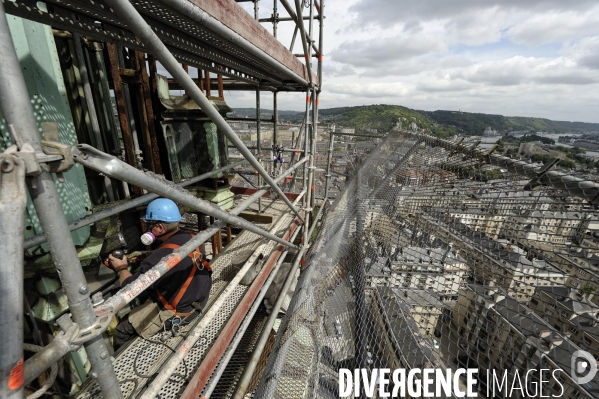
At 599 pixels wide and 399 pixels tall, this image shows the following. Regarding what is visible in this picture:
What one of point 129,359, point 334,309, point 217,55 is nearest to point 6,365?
point 129,359

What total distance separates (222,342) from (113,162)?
1.96 m

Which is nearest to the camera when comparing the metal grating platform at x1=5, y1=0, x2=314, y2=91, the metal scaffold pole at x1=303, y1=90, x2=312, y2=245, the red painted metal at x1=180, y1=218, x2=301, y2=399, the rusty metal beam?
the metal grating platform at x1=5, y1=0, x2=314, y2=91

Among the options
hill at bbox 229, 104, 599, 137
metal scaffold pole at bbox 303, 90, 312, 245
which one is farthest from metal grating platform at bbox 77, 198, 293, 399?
hill at bbox 229, 104, 599, 137

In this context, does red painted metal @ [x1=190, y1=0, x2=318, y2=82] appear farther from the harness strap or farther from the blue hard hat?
the harness strap

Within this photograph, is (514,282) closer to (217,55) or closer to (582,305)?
(582,305)

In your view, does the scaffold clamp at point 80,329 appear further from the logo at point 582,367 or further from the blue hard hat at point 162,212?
the logo at point 582,367

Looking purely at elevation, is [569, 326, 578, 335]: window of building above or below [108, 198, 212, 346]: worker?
above

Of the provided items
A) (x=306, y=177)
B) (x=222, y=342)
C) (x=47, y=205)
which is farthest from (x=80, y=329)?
Result: (x=306, y=177)

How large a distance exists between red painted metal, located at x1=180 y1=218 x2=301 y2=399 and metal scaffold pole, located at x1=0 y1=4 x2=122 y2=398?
1.06m

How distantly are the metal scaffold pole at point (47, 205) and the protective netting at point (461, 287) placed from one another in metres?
1.71

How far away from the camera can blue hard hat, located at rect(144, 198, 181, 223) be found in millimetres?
2674

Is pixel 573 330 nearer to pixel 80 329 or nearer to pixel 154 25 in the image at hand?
pixel 80 329

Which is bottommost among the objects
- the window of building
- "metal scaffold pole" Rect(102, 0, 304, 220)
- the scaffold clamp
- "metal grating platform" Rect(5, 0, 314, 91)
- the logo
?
the logo

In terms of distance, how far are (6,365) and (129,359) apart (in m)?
1.78
